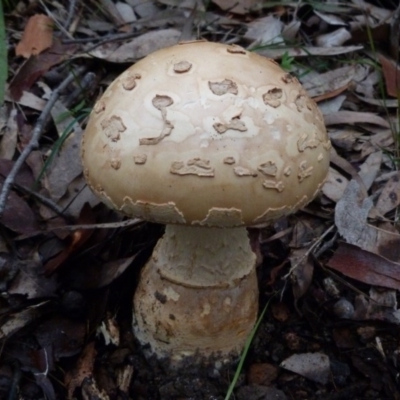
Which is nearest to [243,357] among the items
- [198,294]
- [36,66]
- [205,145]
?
[198,294]

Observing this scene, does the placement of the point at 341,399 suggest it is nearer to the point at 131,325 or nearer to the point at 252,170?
the point at 131,325

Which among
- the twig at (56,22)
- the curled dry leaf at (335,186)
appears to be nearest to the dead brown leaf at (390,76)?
the curled dry leaf at (335,186)

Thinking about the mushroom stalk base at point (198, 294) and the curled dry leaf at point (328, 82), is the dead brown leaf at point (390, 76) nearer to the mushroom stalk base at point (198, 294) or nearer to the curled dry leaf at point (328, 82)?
the curled dry leaf at point (328, 82)

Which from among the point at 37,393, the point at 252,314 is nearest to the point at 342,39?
the point at 252,314

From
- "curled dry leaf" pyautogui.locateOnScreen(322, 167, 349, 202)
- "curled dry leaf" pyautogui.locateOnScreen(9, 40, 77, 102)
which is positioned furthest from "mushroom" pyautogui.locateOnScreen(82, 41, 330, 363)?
"curled dry leaf" pyautogui.locateOnScreen(9, 40, 77, 102)

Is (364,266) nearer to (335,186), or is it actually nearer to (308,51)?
(335,186)

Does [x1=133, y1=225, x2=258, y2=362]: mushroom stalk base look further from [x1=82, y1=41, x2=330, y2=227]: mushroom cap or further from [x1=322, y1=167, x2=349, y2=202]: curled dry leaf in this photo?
[x1=322, y1=167, x2=349, y2=202]: curled dry leaf
